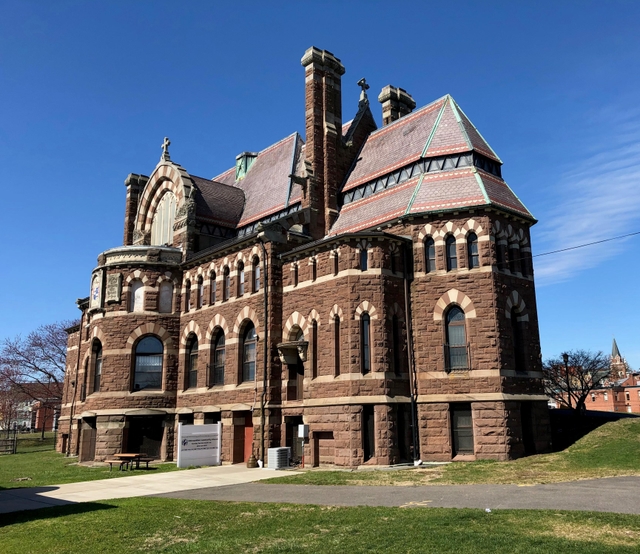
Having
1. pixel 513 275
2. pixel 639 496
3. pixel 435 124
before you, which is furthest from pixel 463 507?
pixel 435 124

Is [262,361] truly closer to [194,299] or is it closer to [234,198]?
[194,299]

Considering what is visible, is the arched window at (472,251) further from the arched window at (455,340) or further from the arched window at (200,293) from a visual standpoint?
the arched window at (200,293)

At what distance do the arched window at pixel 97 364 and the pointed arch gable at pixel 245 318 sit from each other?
9198 mm

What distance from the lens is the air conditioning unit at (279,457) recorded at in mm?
25422

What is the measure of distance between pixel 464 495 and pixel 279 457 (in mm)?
11572

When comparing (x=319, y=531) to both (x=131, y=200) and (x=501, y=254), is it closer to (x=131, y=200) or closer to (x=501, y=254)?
(x=501, y=254)

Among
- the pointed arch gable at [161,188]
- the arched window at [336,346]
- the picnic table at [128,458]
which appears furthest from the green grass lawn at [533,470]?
the pointed arch gable at [161,188]

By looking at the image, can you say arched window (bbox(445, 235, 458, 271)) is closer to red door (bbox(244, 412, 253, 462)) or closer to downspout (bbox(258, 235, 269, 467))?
downspout (bbox(258, 235, 269, 467))

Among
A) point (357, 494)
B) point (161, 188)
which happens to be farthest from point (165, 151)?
point (357, 494)

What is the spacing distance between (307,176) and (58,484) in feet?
63.1

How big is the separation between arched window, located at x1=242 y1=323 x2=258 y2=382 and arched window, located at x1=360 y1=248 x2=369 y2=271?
7.08m

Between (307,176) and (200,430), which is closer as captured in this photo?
(200,430)

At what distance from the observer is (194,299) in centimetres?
3397

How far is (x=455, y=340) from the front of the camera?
25375 millimetres
